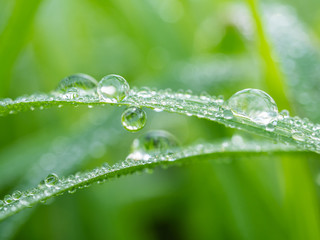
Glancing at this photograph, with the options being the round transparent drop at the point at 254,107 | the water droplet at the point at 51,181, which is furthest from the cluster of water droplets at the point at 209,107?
the water droplet at the point at 51,181

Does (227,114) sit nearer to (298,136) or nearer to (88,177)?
(298,136)

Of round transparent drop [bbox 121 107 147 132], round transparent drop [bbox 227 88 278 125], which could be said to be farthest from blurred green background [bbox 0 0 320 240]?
round transparent drop [bbox 121 107 147 132]

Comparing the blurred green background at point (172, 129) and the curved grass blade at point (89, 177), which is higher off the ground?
the blurred green background at point (172, 129)

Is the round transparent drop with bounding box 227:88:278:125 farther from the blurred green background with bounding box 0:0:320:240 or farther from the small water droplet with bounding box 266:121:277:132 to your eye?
the blurred green background with bounding box 0:0:320:240

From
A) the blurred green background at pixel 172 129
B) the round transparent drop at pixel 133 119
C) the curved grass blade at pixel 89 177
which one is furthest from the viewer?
the blurred green background at pixel 172 129

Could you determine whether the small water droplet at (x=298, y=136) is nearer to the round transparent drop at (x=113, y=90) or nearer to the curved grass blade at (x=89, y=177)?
the curved grass blade at (x=89, y=177)

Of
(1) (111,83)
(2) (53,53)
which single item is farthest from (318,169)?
(2) (53,53)
